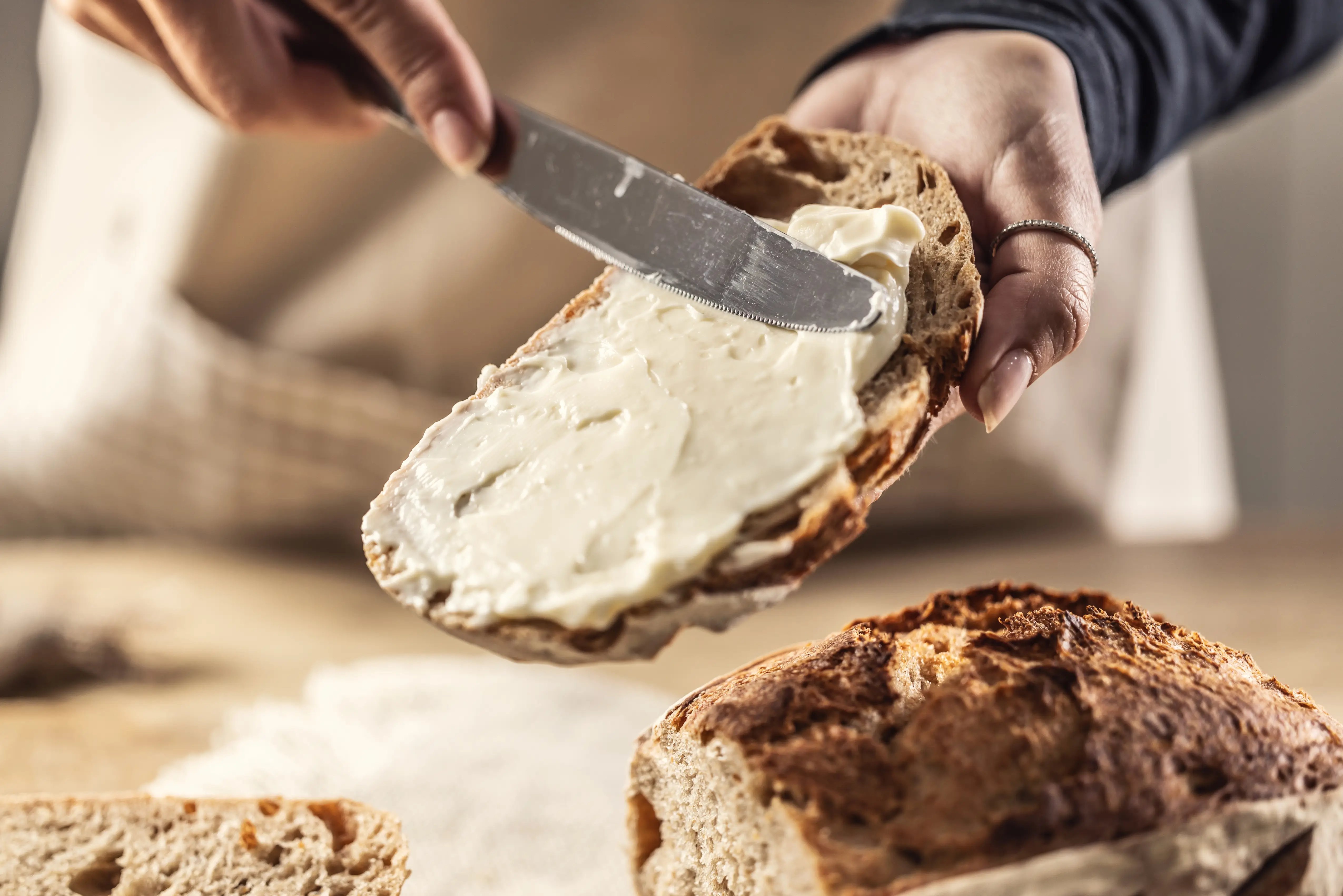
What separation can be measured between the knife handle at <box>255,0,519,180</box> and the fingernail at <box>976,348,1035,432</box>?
34.0 inches

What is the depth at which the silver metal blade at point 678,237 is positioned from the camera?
1.53 metres

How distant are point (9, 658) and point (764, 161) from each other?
226 cm

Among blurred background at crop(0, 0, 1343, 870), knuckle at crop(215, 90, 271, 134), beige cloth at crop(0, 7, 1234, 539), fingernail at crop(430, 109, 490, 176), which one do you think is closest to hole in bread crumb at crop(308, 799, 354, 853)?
blurred background at crop(0, 0, 1343, 870)

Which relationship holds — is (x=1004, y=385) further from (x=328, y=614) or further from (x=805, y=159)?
(x=328, y=614)

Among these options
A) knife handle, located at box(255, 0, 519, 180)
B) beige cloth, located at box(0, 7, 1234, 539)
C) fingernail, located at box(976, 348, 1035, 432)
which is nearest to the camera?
fingernail, located at box(976, 348, 1035, 432)

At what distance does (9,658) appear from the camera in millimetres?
2818

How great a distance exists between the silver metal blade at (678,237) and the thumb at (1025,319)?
7.4 inches

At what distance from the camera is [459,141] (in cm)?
186

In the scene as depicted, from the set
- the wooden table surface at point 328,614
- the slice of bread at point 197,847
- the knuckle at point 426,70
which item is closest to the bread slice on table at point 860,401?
the knuckle at point 426,70

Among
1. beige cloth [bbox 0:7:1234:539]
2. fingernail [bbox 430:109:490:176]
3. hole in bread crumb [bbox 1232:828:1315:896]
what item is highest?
beige cloth [bbox 0:7:1234:539]

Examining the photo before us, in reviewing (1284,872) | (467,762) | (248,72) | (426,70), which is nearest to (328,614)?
(467,762)

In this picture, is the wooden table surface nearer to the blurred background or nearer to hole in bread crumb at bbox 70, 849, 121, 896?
the blurred background

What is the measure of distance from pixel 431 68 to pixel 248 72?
0.57m

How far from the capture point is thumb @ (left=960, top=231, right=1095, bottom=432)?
1544 mm
